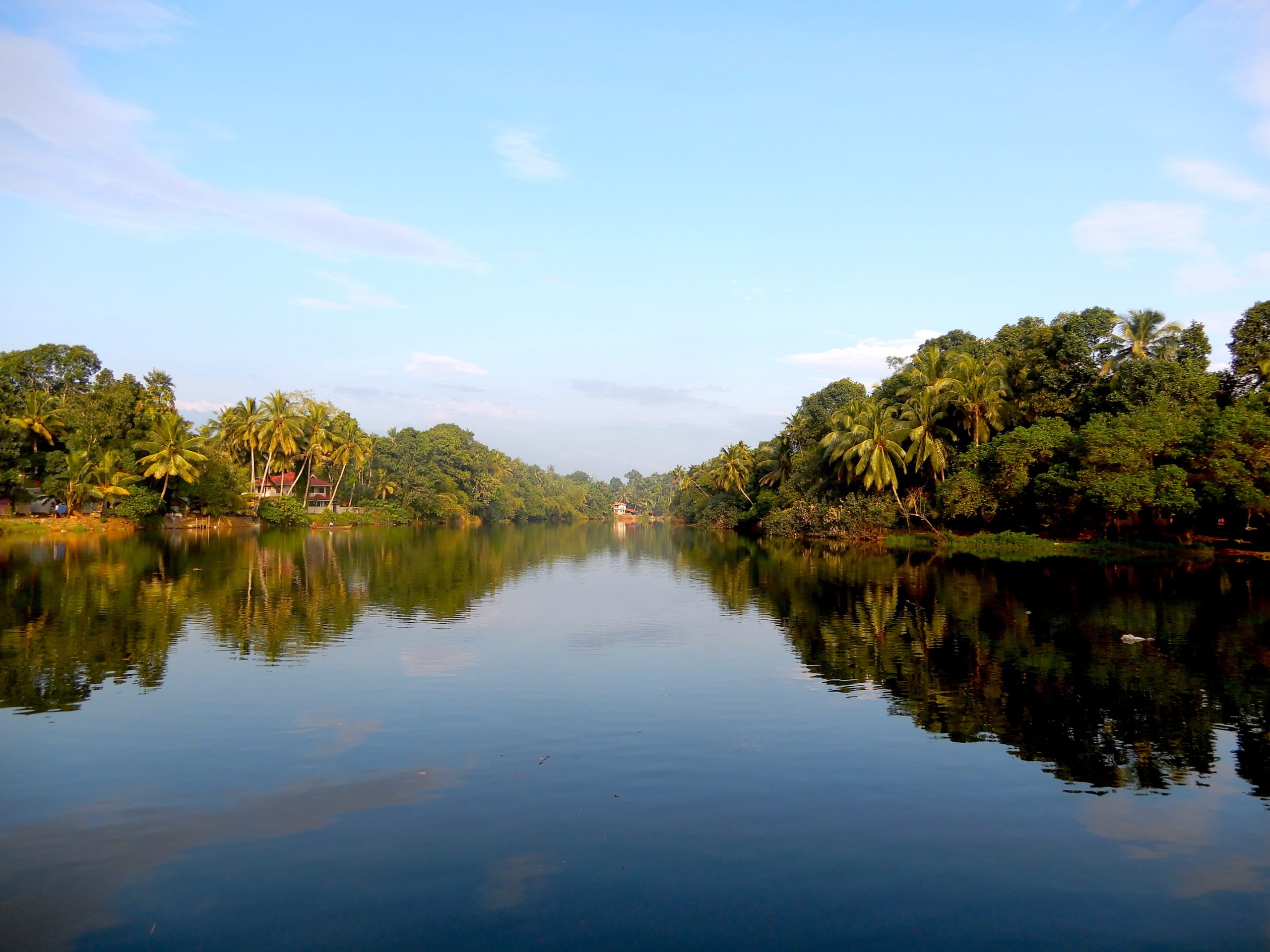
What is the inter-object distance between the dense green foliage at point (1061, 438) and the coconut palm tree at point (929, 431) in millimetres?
107

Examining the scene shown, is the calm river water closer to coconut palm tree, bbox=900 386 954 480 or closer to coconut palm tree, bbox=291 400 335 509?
coconut palm tree, bbox=900 386 954 480

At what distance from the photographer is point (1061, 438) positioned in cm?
4269

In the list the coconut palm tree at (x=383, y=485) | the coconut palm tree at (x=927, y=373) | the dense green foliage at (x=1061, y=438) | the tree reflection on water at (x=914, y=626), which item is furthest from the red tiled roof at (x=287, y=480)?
the coconut palm tree at (x=927, y=373)

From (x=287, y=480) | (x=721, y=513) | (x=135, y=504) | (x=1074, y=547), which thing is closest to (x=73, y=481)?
(x=135, y=504)

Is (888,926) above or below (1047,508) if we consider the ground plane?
below

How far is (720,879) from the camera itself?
277 inches

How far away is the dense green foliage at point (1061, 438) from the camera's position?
36812mm

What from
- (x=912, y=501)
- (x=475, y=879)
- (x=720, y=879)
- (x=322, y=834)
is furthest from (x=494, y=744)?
(x=912, y=501)

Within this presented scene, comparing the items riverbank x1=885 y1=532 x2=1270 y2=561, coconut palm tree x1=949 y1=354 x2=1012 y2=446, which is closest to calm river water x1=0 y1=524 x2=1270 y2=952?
riverbank x1=885 y1=532 x2=1270 y2=561

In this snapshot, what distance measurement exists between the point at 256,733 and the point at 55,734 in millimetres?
2641

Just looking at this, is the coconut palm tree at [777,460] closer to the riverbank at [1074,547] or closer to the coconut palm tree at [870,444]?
the coconut palm tree at [870,444]

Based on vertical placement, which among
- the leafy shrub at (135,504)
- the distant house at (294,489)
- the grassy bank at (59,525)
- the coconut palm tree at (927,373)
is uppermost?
the coconut palm tree at (927,373)

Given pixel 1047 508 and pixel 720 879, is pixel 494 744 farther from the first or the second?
pixel 1047 508

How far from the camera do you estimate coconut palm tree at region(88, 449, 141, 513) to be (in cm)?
5619
